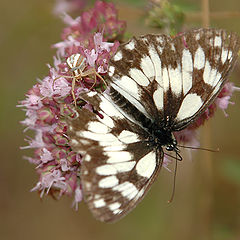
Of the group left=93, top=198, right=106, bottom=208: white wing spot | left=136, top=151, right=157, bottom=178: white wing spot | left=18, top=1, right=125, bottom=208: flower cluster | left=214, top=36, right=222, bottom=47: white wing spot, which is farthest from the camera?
left=18, top=1, right=125, bottom=208: flower cluster

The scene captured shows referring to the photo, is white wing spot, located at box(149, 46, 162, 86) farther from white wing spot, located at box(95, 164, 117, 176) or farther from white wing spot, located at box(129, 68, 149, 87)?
white wing spot, located at box(95, 164, 117, 176)

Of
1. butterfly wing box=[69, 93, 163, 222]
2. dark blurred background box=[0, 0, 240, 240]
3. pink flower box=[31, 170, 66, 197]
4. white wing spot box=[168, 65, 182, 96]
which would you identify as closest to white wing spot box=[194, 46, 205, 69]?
white wing spot box=[168, 65, 182, 96]

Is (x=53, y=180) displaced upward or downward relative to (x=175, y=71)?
downward

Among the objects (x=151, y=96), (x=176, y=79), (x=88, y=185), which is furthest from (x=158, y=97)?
(x=88, y=185)

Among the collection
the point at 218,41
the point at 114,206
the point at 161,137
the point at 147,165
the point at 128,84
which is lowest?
the point at 114,206

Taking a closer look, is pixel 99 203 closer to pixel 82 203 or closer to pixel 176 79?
pixel 176 79

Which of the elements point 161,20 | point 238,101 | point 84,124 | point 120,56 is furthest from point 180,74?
point 238,101

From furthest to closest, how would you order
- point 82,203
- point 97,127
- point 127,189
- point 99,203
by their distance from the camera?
point 82,203
point 97,127
point 127,189
point 99,203
